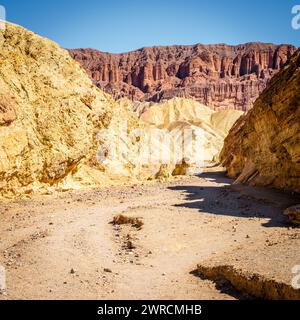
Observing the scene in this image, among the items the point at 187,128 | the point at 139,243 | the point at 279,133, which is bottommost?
the point at 139,243

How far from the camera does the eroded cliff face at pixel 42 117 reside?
52.5 ft

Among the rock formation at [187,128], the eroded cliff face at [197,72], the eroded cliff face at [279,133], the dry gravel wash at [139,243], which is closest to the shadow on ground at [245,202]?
the dry gravel wash at [139,243]

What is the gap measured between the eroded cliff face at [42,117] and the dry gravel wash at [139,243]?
1714 millimetres

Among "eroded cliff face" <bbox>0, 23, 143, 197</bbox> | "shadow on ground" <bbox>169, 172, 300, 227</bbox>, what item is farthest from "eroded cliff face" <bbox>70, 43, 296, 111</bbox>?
"shadow on ground" <bbox>169, 172, 300, 227</bbox>

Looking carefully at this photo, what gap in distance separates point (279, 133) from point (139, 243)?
29.4 ft

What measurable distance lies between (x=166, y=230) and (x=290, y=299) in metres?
5.35

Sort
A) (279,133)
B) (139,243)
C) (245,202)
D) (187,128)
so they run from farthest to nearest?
(187,128)
(279,133)
(245,202)
(139,243)

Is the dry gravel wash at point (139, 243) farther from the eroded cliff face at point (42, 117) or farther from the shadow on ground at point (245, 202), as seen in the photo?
the eroded cliff face at point (42, 117)

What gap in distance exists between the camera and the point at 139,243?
9.87m

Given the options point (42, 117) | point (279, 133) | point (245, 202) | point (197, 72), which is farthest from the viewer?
point (197, 72)

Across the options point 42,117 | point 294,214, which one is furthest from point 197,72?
point 294,214

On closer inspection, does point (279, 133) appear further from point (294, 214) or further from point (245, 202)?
point (294, 214)

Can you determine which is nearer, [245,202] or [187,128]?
[245,202]

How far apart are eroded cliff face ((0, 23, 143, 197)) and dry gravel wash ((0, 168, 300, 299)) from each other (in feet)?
5.62
